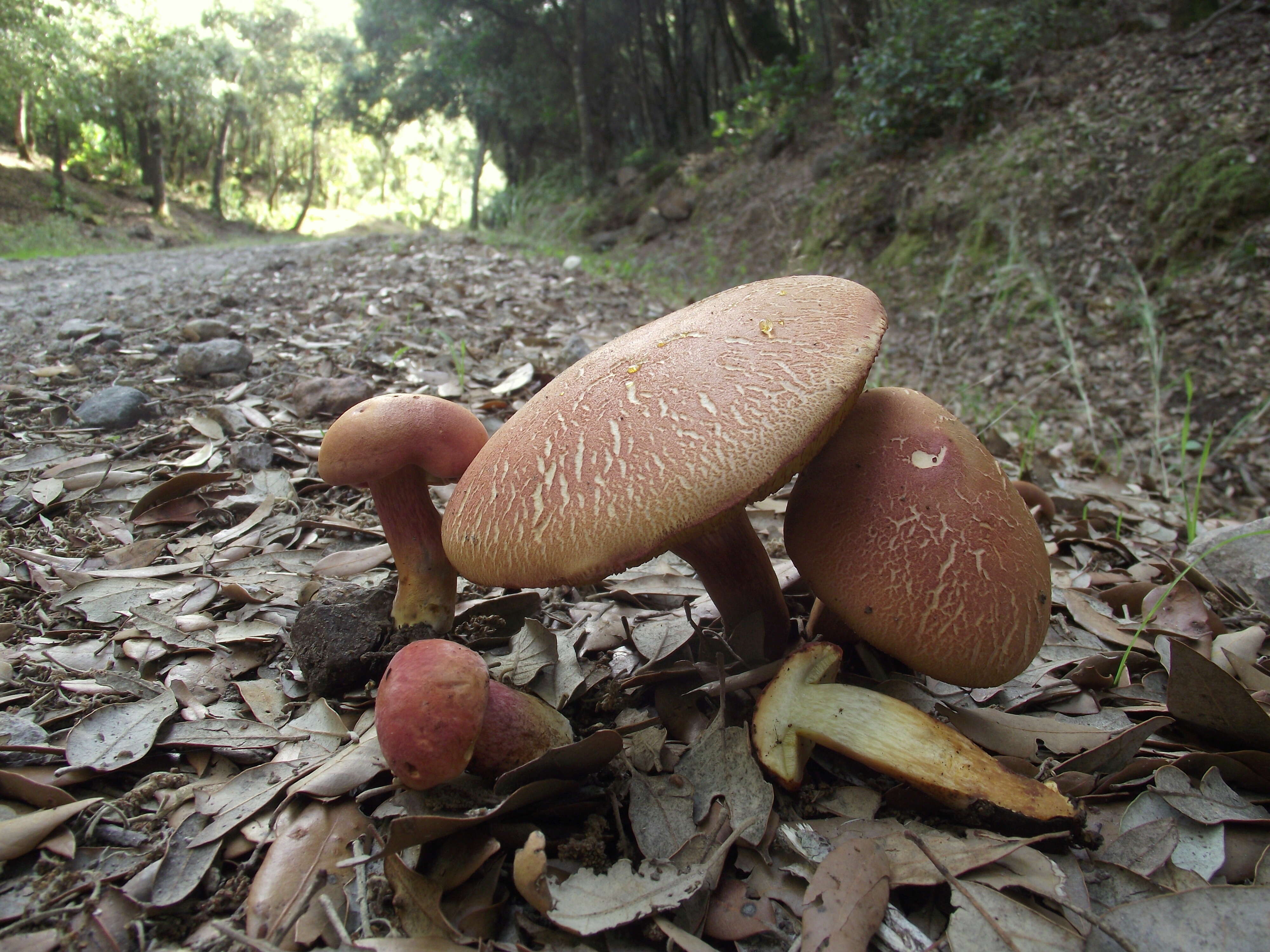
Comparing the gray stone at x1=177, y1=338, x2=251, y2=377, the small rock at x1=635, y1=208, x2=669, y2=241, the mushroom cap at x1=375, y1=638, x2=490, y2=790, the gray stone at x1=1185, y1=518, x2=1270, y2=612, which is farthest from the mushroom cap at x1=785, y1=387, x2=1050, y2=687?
Answer: the small rock at x1=635, y1=208, x2=669, y2=241

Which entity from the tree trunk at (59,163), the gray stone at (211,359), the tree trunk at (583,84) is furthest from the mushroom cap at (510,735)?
the tree trunk at (59,163)

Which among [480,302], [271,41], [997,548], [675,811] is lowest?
[675,811]

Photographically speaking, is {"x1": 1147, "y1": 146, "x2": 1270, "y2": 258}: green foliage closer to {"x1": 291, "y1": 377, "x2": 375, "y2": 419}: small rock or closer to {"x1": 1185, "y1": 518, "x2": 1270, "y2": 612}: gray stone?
{"x1": 1185, "y1": 518, "x2": 1270, "y2": 612}: gray stone

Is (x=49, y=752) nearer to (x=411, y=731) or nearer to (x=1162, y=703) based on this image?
(x=411, y=731)

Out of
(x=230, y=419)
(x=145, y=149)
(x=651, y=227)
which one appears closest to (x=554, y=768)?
(x=230, y=419)

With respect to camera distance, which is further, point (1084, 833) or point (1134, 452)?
point (1134, 452)

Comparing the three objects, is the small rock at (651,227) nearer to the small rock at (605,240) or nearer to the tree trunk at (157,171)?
the small rock at (605,240)

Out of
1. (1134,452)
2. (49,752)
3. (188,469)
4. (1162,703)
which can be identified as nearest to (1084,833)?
(1162,703)
